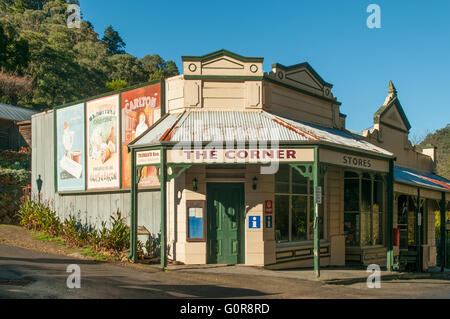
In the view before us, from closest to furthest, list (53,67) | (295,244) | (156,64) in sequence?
1. (295,244)
2. (53,67)
3. (156,64)

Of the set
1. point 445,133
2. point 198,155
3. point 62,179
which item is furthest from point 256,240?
point 445,133

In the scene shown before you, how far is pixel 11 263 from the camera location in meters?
12.0

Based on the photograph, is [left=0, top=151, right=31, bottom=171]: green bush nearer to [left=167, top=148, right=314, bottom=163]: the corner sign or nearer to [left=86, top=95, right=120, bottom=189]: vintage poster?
[left=86, top=95, right=120, bottom=189]: vintage poster

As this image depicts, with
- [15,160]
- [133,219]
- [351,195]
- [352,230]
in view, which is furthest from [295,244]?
[15,160]

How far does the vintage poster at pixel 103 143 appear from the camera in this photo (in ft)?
55.0

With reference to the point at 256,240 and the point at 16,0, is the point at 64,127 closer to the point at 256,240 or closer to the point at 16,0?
the point at 256,240

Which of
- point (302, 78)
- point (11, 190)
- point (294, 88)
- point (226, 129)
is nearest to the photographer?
point (226, 129)

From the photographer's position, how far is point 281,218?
1482 cm

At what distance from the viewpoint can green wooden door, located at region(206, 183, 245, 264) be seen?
13.9 m

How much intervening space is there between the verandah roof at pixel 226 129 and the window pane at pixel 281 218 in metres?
2.41

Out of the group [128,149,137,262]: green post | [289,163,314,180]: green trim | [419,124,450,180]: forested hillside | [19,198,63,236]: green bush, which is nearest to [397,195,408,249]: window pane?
[289,163,314,180]: green trim

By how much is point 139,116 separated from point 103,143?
224cm

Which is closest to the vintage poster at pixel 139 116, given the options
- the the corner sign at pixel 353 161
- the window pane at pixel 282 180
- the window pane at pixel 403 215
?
the window pane at pixel 282 180

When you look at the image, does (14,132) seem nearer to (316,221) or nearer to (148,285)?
(148,285)
